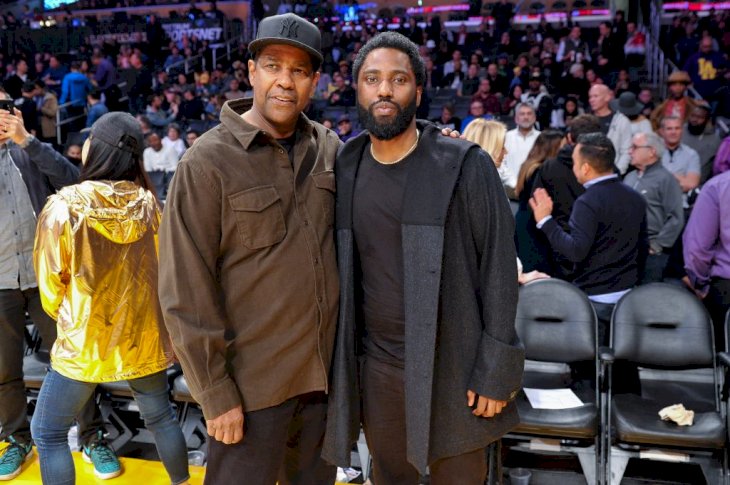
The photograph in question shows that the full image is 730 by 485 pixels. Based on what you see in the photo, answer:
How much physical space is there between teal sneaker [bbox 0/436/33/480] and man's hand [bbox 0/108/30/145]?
54.7 inches

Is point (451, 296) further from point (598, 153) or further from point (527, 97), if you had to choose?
point (527, 97)

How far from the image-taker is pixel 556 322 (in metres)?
3.56

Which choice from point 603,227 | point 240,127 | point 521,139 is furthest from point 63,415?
point 521,139

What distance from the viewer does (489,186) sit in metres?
1.97

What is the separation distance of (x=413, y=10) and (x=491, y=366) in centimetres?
1778

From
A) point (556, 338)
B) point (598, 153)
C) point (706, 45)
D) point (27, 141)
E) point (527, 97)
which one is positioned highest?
point (706, 45)

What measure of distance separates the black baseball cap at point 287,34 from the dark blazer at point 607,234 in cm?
197

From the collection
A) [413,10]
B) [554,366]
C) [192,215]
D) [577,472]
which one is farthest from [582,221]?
[413,10]

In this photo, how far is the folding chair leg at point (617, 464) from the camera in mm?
3004

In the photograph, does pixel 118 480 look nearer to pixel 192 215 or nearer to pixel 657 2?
pixel 192 215

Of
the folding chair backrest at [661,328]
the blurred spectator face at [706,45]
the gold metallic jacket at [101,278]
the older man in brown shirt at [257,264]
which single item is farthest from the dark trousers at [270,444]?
the blurred spectator face at [706,45]

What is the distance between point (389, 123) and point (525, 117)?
4093 millimetres

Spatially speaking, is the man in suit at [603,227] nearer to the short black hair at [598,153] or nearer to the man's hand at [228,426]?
the short black hair at [598,153]

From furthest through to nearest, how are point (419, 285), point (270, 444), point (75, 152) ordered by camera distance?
1. point (75, 152)
2. point (270, 444)
3. point (419, 285)
